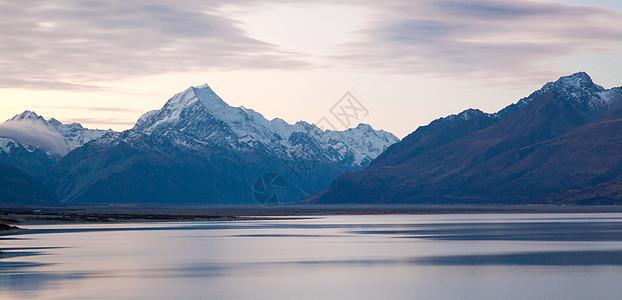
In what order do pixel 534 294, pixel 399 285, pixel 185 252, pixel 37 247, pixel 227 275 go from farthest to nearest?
pixel 37 247
pixel 185 252
pixel 227 275
pixel 399 285
pixel 534 294

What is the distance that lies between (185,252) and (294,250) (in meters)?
10.8

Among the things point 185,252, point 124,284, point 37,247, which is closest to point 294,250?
point 185,252

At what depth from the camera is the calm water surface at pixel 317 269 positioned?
162 ft

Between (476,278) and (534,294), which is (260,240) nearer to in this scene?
(476,278)

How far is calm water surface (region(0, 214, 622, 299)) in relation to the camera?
49.4m

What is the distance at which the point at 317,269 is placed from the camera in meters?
64.3

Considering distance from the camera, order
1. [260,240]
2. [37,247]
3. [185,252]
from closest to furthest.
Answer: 1. [185,252]
2. [37,247]
3. [260,240]

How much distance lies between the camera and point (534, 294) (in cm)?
4775

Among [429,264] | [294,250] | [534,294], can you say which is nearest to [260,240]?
[294,250]

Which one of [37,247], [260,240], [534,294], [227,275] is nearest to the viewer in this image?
[534,294]

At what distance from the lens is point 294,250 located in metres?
85.0

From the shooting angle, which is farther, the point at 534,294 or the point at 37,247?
the point at 37,247

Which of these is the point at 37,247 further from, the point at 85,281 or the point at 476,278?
the point at 476,278

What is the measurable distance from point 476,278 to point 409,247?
32.7m
